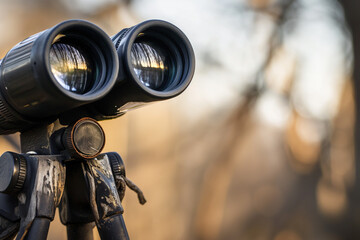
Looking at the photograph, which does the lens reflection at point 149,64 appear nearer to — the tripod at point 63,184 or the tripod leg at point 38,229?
the tripod at point 63,184

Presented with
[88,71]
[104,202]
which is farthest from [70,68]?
[104,202]

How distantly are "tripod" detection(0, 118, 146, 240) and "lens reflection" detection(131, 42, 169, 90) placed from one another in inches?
3.0

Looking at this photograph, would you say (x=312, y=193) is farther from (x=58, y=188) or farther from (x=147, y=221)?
(x=58, y=188)

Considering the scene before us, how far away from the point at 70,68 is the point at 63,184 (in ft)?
0.39

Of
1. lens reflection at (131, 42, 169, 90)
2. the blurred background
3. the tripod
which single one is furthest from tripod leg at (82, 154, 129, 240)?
the blurred background

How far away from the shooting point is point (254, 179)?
294 centimetres

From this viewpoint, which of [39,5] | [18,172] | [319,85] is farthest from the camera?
[319,85]

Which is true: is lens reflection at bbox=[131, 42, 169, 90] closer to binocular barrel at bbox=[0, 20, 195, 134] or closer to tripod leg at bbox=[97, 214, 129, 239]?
binocular barrel at bbox=[0, 20, 195, 134]

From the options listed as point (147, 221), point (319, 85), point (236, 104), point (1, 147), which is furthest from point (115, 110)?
point (319, 85)

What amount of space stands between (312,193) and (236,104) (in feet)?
2.69

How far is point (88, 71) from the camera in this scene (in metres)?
0.51

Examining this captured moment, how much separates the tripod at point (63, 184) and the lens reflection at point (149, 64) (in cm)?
8

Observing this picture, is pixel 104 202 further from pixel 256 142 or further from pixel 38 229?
pixel 256 142

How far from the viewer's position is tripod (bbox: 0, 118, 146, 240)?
0.48 metres
